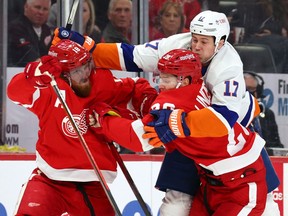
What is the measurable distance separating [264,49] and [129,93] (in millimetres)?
2061

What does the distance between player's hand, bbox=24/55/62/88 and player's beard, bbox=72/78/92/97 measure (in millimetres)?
141

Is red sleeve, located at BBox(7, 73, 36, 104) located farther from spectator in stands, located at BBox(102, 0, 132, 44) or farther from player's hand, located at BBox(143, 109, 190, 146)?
spectator in stands, located at BBox(102, 0, 132, 44)

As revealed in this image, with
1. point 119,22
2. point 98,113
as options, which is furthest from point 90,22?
point 98,113

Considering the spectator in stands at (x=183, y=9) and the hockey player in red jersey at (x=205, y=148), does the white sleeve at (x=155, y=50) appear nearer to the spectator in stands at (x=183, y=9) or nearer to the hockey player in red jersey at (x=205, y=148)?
the hockey player in red jersey at (x=205, y=148)

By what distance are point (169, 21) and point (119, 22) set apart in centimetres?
30

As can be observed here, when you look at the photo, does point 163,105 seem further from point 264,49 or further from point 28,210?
point 264,49

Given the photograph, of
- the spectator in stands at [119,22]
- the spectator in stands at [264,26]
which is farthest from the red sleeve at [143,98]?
the spectator in stands at [264,26]

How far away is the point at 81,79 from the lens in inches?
173

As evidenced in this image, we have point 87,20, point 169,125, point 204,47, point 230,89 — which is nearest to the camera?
point 169,125

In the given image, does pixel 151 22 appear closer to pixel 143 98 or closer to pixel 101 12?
pixel 101 12

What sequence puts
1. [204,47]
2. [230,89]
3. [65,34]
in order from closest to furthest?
[230,89], [204,47], [65,34]

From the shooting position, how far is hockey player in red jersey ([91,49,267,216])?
13.7 feet

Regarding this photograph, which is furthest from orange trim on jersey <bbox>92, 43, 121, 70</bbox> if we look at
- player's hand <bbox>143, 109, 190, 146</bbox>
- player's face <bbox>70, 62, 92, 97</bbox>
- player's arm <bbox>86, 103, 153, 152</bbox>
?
player's hand <bbox>143, 109, 190, 146</bbox>

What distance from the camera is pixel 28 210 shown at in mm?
4320
